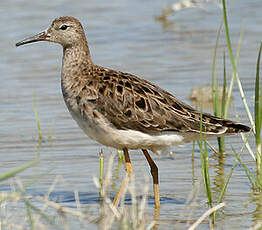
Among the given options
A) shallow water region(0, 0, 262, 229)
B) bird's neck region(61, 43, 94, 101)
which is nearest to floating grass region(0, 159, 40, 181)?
shallow water region(0, 0, 262, 229)

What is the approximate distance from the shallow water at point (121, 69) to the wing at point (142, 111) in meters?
0.58

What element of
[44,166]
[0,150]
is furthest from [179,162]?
[0,150]

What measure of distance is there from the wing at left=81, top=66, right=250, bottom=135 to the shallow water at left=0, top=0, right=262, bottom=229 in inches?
22.7

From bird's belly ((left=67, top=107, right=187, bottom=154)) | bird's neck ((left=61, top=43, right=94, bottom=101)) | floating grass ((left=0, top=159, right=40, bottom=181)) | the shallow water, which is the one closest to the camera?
Result: floating grass ((left=0, top=159, right=40, bottom=181))

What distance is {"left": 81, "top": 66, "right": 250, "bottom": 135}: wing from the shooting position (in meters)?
6.78

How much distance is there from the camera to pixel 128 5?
15.6 m

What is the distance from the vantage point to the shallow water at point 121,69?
284 inches

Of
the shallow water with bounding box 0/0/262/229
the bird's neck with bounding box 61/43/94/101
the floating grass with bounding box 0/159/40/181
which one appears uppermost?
the bird's neck with bounding box 61/43/94/101

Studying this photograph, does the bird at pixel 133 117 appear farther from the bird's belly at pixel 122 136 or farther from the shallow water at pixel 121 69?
the shallow water at pixel 121 69

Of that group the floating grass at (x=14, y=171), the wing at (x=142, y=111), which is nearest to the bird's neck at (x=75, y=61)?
the wing at (x=142, y=111)

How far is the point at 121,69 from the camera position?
37.6 feet

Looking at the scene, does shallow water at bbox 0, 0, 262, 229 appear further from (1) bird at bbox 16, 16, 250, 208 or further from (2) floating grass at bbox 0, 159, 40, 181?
(2) floating grass at bbox 0, 159, 40, 181

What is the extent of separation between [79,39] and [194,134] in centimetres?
161

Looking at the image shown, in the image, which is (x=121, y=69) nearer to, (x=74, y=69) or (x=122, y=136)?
(x=74, y=69)
